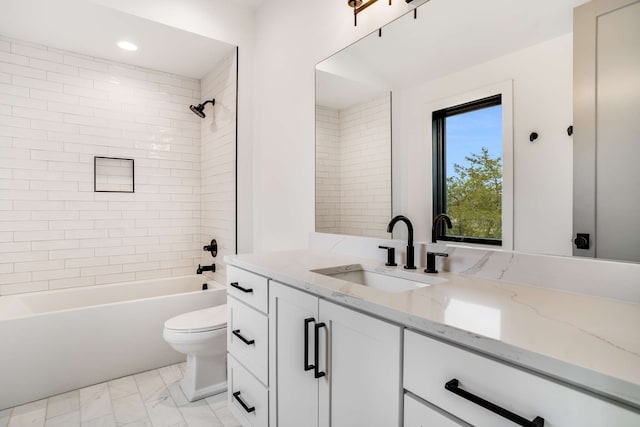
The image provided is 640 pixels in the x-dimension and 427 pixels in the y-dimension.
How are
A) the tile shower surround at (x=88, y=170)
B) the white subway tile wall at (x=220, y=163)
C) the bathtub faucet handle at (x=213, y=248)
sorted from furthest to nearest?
the bathtub faucet handle at (x=213, y=248) → the white subway tile wall at (x=220, y=163) → the tile shower surround at (x=88, y=170)

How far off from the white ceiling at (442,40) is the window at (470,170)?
198mm

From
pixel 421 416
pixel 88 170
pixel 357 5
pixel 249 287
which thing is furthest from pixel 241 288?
pixel 88 170

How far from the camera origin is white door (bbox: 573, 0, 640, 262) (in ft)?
3.15

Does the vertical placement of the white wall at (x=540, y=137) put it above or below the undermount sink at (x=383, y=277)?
above

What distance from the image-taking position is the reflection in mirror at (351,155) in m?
1.78

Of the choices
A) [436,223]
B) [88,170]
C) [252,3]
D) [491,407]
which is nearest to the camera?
[491,407]

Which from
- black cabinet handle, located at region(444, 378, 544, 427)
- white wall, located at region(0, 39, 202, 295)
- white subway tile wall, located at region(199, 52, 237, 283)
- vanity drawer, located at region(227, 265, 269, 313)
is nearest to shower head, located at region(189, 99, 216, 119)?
white subway tile wall, located at region(199, 52, 237, 283)

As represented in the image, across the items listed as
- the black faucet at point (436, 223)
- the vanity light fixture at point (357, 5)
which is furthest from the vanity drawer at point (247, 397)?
the vanity light fixture at point (357, 5)

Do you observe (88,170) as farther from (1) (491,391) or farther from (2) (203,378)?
(1) (491,391)

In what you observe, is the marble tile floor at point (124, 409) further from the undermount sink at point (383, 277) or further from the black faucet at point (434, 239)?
the black faucet at point (434, 239)

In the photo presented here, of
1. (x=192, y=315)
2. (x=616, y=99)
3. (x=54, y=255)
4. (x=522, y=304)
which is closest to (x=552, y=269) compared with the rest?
(x=522, y=304)

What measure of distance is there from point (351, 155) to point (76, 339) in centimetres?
222

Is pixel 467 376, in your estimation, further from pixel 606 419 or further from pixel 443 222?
pixel 443 222

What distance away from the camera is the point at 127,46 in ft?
9.27
